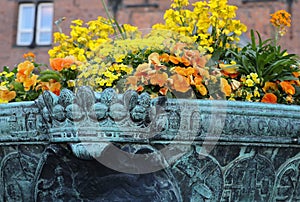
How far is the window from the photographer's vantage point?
48.6 feet

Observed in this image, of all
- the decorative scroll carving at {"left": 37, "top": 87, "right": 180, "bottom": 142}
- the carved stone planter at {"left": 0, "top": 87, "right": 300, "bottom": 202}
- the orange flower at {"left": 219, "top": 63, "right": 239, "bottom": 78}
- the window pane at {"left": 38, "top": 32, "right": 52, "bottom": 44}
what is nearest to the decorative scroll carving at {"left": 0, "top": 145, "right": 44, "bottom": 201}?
the carved stone planter at {"left": 0, "top": 87, "right": 300, "bottom": 202}

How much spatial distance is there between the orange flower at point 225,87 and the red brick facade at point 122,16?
12.4 metres

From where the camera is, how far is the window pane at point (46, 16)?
15.1 metres

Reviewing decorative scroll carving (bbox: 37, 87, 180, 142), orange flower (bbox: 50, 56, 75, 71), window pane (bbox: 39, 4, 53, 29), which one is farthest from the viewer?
window pane (bbox: 39, 4, 53, 29)

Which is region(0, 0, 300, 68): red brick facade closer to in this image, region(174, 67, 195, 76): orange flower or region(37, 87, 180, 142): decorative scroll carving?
region(174, 67, 195, 76): orange flower

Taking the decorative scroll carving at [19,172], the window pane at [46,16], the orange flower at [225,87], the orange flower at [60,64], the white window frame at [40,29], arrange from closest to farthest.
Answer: the decorative scroll carving at [19,172]
the orange flower at [225,87]
the orange flower at [60,64]
the white window frame at [40,29]
the window pane at [46,16]

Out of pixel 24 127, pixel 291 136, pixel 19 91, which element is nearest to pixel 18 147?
pixel 24 127

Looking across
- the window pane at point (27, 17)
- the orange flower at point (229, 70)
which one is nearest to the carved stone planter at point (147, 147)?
the orange flower at point (229, 70)

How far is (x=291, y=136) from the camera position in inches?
48.1

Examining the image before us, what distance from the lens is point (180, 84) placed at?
1292 millimetres

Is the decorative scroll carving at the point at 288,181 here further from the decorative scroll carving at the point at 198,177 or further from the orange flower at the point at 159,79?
the orange flower at the point at 159,79

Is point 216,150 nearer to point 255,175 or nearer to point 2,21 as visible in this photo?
point 255,175

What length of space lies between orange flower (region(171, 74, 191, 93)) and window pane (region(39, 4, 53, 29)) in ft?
46.0

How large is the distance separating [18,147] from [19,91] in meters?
0.30
